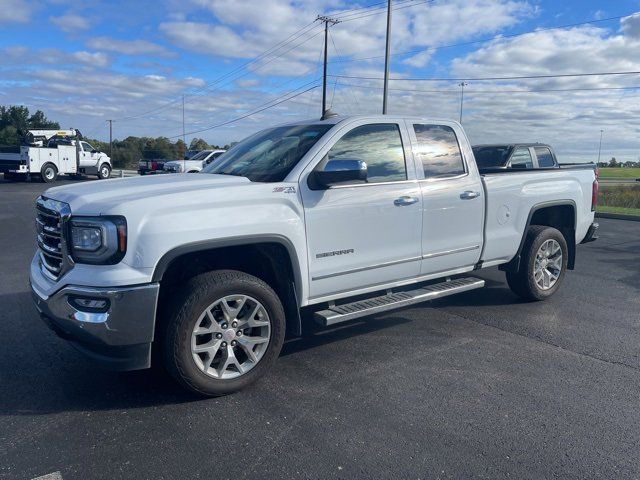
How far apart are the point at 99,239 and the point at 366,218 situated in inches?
83.7

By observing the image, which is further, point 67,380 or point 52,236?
point 67,380

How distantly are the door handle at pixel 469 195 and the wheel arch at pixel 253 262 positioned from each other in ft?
6.78

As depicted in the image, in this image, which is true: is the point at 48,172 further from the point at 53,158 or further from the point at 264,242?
the point at 264,242

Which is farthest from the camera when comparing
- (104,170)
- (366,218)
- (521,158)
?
(104,170)

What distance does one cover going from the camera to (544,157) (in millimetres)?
12711

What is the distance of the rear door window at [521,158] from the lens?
12.1 metres

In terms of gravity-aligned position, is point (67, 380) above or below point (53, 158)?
below

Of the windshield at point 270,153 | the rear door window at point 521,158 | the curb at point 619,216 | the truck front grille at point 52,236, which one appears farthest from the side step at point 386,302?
the curb at point 619,216

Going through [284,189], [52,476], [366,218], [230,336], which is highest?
[284,189]

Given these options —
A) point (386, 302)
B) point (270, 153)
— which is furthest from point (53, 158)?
point (386, 302)

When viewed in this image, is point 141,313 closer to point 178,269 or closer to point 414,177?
point 178,269

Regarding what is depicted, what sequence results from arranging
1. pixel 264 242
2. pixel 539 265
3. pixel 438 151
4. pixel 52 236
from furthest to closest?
pixel 539 265 < pixel 438 151 < pixel 264 242 < pixel 52 236

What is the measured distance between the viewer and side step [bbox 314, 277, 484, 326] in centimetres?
445

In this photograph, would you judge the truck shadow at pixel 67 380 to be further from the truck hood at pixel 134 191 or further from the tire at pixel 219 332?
the truck hood at pixel 134 191
